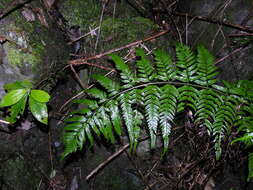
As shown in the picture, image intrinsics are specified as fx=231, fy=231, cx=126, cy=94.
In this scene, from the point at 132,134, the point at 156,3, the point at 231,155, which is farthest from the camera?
the point at 156,3

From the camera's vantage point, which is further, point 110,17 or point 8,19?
point 110,17

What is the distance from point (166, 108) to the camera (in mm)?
1793

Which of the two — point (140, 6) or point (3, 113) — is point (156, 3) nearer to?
point (140, 6)

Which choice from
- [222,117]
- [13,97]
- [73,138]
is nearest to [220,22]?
[222,117]

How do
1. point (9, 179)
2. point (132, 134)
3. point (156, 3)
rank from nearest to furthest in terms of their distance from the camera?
point (132, 134) → point (9, 179) → point (156, 3)

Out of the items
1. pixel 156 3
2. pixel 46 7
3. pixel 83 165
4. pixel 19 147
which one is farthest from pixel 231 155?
pixel 46 7

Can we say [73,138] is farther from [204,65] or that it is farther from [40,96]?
[204,65]

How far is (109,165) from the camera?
2.69 m

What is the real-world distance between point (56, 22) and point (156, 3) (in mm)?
1251

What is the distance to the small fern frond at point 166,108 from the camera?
178 centimetres

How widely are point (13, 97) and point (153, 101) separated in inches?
43.6

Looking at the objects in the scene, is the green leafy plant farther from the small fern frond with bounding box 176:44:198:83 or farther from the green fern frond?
the green fern frond

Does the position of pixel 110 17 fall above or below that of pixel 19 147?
above

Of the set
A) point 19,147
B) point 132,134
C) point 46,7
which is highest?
point 46,7
